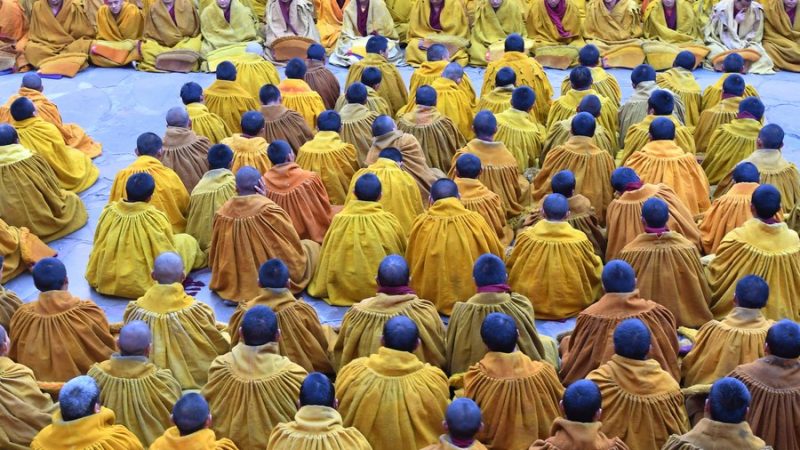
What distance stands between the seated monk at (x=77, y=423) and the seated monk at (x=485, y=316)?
112 inches

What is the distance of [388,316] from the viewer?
29.0ft

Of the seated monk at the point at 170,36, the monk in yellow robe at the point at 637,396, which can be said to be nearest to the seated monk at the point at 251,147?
the monk in yellow robe at the point at 637,396

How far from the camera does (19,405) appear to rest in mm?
8086

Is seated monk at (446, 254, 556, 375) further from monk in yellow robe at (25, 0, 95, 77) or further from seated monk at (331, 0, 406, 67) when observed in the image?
monk in yellow robe at (25, 0, 95, 77)

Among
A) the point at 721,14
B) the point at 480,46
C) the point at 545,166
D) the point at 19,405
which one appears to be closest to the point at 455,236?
the point at 545,166

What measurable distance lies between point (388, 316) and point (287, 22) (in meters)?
9.94

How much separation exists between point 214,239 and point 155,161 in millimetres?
1234

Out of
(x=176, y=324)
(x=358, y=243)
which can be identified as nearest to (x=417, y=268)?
(x=358, y=243)

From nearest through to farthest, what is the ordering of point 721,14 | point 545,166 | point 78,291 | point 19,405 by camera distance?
point 19,405, point 78,291, point 545,166, point 721,14

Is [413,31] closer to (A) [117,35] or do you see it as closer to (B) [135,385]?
(A) [117,35]

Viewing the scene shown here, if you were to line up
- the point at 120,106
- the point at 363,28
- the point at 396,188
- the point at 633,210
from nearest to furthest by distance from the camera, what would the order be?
the point at 633,210
the point at 396,188
the point at 120,106
the point at 363,28

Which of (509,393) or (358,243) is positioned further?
(358,243)

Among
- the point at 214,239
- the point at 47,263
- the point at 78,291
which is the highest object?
the point at 47,263

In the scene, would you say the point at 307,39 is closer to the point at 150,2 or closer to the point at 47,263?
the point at 150,2
